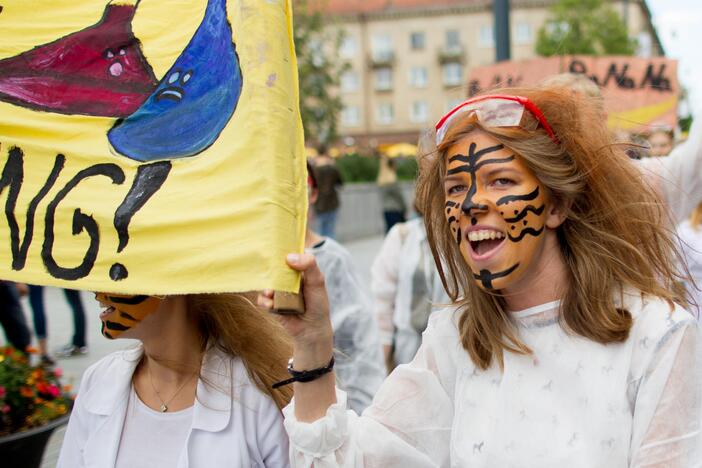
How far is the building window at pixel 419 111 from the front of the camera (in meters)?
61.2

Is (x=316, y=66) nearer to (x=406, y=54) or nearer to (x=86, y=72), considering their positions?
(x=86, y=72)

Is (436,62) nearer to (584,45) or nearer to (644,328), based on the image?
(584,45)

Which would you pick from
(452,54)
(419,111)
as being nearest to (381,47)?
(452,54)

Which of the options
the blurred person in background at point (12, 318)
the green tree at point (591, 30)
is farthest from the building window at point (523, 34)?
the blurred person in background at point (12, 318)

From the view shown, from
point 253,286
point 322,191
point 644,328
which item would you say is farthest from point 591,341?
point 322,191

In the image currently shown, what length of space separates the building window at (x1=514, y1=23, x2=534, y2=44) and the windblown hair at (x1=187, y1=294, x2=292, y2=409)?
60.2 metres

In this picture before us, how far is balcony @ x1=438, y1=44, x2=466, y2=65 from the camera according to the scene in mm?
60219

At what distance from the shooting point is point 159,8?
6.89 feet

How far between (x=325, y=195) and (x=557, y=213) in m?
9.96

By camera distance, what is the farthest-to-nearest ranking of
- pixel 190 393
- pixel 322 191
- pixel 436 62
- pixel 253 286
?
pixel 436 62 → pixel 322 191 → pixel 190 393 → pixel 253 286

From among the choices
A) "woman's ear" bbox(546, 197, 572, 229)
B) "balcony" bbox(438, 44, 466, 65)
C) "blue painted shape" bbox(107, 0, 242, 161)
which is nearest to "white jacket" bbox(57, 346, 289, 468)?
"blue painted shape" bbox(107, 0, 242, 161)

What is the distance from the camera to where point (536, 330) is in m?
1.95

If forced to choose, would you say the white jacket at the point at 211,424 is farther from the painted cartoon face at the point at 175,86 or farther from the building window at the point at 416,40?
the building window at the point at 416,40

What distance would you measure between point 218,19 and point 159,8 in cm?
24
